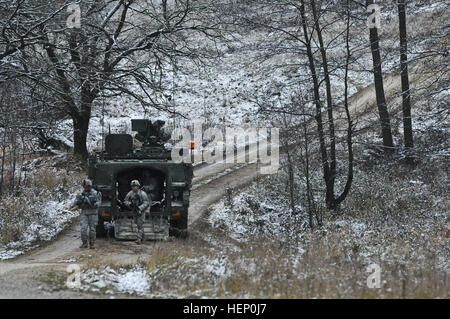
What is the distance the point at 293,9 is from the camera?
16438 millimetres

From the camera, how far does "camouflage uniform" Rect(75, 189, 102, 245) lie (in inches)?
484

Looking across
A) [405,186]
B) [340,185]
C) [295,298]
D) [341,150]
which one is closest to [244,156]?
[341,150]

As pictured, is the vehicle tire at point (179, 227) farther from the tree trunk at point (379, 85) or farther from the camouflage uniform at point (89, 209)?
the tree trunk at point (379, 85)

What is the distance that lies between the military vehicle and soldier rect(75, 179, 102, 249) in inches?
25.1

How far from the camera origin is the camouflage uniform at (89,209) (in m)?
12.3

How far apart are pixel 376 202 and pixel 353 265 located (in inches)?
331

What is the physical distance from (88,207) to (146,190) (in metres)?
1.86

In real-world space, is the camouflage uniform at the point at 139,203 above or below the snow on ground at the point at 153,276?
above

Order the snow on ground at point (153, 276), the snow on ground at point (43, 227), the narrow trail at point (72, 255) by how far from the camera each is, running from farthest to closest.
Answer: the snow on ground at point (43, 227), the narrow trail at point (72, 255), the snow on ground at point (153, 276)

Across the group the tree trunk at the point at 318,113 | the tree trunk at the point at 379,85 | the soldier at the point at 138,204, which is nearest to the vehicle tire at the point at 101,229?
the soldier at the point at 138,204

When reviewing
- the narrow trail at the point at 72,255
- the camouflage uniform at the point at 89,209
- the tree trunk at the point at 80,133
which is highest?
the tree trunk at the point at 80,133

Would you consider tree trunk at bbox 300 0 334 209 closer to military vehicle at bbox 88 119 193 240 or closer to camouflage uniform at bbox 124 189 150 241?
military vehicle at bbox 88 119 193 240

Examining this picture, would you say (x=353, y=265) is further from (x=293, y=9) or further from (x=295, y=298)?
(x=293, y=9)

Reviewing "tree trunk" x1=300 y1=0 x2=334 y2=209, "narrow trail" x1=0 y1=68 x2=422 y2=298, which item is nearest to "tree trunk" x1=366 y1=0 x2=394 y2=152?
"tree trunk" x1=300 y1=0 x2=334 y2=209
